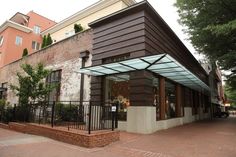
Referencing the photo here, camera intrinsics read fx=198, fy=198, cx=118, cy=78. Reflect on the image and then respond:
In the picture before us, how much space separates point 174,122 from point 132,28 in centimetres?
722

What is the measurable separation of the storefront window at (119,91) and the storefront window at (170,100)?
10.9 ft

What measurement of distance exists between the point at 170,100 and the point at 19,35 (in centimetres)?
2527

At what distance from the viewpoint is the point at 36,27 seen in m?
32.3

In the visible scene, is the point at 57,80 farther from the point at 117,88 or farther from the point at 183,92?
the point at 183,92

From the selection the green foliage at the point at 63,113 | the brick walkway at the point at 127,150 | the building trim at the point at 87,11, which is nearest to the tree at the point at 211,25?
the building trim at the point at 87,11

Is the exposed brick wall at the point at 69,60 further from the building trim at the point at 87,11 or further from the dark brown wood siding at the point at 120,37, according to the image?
the building trim at the point at 87,11

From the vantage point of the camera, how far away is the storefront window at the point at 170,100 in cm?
1333

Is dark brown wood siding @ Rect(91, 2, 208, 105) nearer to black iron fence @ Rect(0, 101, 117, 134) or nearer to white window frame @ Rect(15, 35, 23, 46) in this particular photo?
black iron fence @ Rect(0, 101, 117, 134)

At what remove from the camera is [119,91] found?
11922mm

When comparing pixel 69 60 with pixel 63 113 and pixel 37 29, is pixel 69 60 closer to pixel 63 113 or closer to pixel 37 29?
pixel 63 113

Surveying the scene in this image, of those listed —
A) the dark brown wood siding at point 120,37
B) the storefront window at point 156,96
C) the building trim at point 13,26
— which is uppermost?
the building trim at point 13,26

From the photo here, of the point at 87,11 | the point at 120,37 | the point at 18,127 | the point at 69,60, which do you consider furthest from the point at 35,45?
the point at 120,37

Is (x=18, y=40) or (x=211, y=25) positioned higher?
(x=18, y=40)

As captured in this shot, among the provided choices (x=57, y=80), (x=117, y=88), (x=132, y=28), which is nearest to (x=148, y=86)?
(x=117, y=88)
